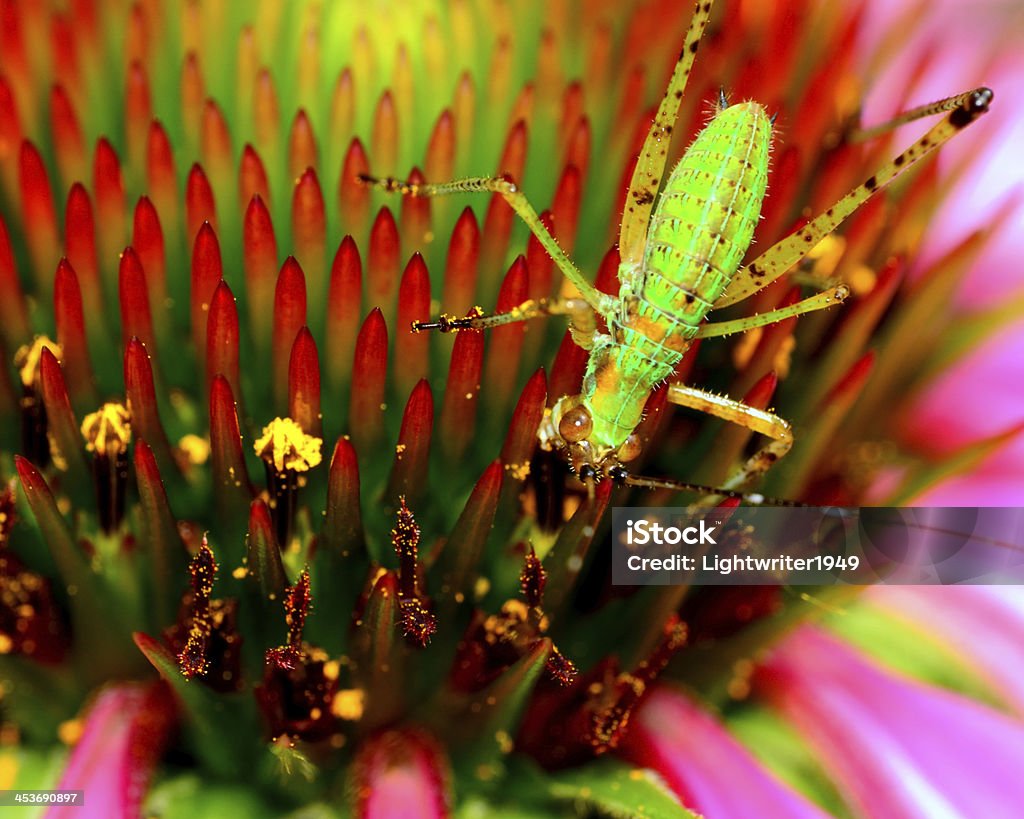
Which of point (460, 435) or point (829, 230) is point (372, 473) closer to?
point (460, 435)

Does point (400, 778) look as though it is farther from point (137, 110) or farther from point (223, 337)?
point (137, 110)

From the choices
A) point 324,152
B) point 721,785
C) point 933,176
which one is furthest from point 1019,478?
point 324,152

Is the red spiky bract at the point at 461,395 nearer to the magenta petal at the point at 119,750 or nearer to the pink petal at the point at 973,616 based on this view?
the magenta petal at the point at 119,750

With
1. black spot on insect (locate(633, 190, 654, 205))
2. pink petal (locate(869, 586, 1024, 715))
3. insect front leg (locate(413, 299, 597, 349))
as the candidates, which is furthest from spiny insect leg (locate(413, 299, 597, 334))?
pink petal (locate(869, 586, 1024, 715))

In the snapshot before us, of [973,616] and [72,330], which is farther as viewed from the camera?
[973,616]

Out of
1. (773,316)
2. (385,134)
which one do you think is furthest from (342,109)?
(773,316)

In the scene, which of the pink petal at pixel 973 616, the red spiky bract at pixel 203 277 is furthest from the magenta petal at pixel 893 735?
the red spiky bract at pixel 203 277
